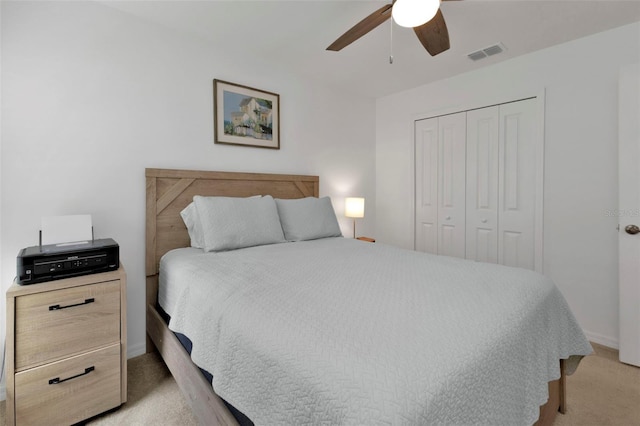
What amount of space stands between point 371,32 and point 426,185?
182cm

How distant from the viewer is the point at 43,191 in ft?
5.87

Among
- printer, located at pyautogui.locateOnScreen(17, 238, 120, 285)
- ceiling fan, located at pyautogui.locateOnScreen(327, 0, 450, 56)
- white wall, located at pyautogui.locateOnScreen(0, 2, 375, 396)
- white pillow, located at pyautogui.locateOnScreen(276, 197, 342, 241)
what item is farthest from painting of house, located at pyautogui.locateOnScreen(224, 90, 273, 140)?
printer, located at pyautogui.locateOnScreen(17, 238, 120, 285)

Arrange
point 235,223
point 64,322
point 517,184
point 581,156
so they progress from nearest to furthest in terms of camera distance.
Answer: point 64,322 < point 235,223 < point 581,156 < point 517,184

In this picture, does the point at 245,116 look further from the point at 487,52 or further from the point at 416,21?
the point at 487,52

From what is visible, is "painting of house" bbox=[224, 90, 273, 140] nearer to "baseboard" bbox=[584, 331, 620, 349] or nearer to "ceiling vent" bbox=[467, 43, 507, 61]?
"ceiling vent" bbox=[467, 43, 507, 61]

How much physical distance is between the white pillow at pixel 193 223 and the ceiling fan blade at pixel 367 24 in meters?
1.53

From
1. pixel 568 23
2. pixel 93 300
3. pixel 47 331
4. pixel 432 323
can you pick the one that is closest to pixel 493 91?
pixel 568 23

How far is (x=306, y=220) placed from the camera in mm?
2520

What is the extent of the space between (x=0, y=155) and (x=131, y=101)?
2.60 ft

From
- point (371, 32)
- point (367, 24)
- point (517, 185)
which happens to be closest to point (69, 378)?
point (367, 24)

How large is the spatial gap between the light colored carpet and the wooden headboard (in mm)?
516

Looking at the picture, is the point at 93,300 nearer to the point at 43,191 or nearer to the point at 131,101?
the point at 43,191

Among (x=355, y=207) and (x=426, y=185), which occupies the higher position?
(x=426, y=185)

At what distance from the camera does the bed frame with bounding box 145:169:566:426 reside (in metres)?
1.27
